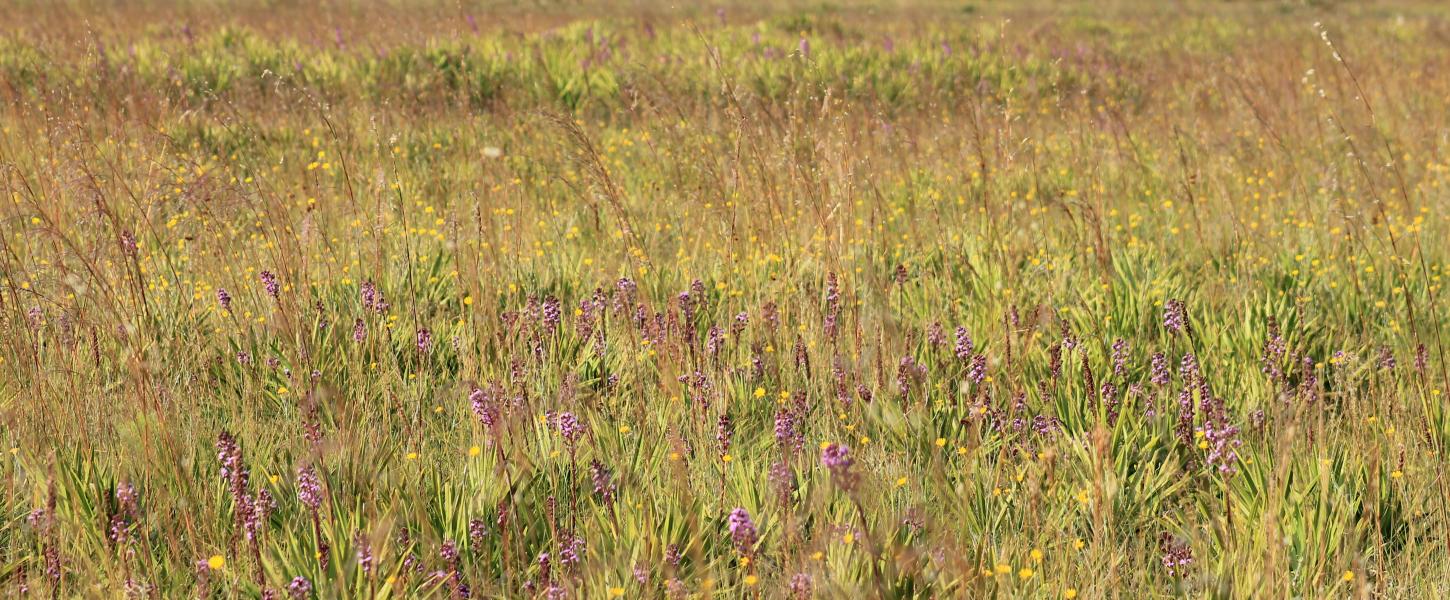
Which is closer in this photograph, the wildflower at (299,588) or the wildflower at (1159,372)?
the wildflower at (299,588)

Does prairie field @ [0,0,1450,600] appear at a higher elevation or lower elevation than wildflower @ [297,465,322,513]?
lower

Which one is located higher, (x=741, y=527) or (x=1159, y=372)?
(x=741, y=527)

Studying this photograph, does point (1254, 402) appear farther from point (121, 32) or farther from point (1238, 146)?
point (121, 32)

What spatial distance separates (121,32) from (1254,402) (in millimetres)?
10322

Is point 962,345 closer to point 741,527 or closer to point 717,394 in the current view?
point 717,394

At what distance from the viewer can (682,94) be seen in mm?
8148

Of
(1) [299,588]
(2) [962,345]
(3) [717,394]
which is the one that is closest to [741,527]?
(1) [299,588]

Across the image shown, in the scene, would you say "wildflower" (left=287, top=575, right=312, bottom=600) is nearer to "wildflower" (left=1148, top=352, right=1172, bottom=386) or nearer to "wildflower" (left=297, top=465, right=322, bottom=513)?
"wildflower" (left=297, top=465, right=322, bottom=513)

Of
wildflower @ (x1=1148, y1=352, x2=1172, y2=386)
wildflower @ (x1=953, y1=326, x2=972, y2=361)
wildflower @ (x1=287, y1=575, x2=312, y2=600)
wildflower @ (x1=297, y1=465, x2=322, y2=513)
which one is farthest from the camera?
wildflower @ (x1=953, y1=326, x2=972, y2=361)

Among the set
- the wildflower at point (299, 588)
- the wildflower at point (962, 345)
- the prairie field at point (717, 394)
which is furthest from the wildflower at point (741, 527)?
the wildflower at point (962, 345)

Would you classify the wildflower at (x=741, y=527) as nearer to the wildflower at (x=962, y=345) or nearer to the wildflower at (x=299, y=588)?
the wildflower at (x=299, y=588)

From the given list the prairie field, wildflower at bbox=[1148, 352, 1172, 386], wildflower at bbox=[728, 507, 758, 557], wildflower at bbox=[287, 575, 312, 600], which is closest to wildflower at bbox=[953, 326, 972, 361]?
the prairie field

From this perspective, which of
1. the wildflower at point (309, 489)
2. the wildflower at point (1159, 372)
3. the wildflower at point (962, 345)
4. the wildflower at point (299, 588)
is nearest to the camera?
the wildflower at point (299, 588)

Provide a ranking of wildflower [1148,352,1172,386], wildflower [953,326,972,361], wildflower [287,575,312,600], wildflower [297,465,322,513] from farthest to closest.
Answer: wildflower [953,326,972,361] < wildflower [1148,352,1172,386] < wildflower [297,465,322,513] < wildflower [287,575,312,600]
